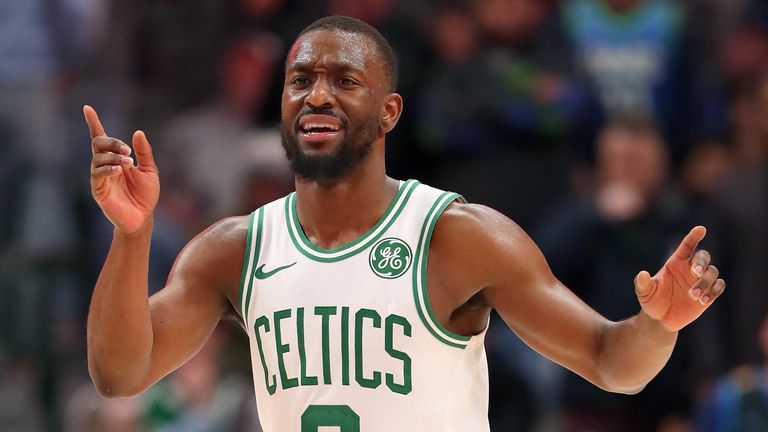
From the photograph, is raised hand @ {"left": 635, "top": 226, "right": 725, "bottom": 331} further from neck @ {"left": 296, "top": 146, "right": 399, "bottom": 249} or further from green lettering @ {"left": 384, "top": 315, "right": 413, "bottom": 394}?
neck @ {"left": 296, "top": 146, "right": 399, "bottom": 249}

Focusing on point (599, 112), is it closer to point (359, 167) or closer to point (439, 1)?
point (439, 1)

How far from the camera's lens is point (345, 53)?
506cm

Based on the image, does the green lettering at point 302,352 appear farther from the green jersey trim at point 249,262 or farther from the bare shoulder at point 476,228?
the bare shoulder at point 476,228

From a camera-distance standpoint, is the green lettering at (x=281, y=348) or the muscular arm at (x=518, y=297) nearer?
the muscular arm at (x=518, y=297)

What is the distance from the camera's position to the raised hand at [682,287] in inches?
180

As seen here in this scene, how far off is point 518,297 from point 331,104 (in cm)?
92

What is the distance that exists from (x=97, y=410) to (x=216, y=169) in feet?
7.93

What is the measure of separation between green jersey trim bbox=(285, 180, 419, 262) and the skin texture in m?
0.03

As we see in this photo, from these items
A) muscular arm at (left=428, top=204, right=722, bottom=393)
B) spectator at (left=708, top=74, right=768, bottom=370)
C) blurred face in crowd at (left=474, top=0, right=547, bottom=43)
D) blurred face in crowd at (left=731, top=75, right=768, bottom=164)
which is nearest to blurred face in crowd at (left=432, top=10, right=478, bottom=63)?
blurred face in crowd at (left=474, top=0, right=547, bottom=43)

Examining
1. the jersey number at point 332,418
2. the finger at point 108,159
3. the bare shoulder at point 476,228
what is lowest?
the jersey number at point 332,418

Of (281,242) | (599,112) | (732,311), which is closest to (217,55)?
(599,112)

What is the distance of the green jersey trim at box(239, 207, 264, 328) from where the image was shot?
519 cm

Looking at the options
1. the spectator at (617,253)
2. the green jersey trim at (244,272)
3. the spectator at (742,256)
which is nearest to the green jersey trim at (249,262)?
the green jersey trim at (244,272)

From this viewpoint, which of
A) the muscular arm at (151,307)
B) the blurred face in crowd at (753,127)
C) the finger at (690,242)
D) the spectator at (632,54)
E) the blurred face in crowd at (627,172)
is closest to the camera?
the finger at (690,242)
